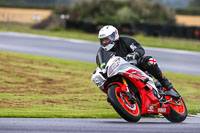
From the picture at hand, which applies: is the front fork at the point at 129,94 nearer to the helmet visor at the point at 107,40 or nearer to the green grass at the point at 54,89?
the helmet visor at the point at 107,40

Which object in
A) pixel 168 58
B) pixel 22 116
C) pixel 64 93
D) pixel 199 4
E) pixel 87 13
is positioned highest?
pixel 22 116

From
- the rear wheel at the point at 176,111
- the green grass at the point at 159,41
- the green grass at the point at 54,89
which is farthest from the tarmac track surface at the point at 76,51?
the rear wheel at the point at 176,111

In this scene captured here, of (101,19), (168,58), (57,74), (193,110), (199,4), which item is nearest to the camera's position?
(193,110)

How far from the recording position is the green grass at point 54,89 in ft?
30.2

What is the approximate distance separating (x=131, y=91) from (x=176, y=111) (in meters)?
1.04

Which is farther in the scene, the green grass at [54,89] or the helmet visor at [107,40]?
the green grass at [54,89]

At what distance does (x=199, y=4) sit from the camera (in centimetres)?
5888

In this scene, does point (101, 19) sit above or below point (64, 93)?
below

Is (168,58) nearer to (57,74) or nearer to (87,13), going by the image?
(57,74)

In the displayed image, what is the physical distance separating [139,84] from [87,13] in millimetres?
30155

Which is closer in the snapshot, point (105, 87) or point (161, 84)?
point (105, 87)

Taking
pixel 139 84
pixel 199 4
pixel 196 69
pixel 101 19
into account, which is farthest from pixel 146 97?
pixel 199 4

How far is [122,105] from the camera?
7.52m

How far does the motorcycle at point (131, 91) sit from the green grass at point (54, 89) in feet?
3.40
